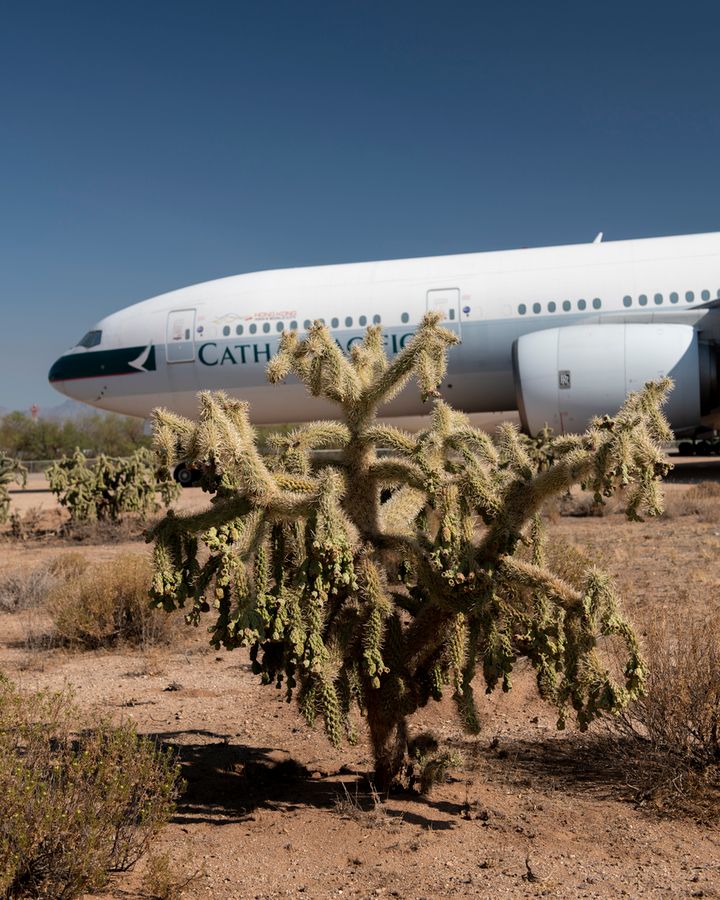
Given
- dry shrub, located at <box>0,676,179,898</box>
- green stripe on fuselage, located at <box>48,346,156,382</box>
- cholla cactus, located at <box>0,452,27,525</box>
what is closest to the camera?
dry shrub, located at <box>0,676,179,898</box>

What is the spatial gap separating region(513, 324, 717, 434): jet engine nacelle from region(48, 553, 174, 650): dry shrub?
481 inches

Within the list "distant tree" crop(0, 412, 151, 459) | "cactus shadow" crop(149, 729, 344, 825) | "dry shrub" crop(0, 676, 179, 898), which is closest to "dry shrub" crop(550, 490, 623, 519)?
"cactus shadow" crop(149, 729, 344, 825)

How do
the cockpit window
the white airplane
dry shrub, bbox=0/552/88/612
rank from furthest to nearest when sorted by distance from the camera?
1. the cockpit window
2. the white airplane
3. dry shrub, bbox=0/552/88/612

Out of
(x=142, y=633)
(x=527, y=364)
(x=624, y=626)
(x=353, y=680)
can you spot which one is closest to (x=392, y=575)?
(x=353, y=680)

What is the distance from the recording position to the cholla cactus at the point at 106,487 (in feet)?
50.4

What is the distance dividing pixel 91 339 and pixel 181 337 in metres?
3.10

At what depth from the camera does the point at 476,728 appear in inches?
159

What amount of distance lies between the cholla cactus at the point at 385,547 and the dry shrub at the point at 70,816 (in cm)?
71

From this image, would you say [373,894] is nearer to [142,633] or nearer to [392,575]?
[392,575]

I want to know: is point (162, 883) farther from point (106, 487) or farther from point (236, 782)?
point (106, 487)

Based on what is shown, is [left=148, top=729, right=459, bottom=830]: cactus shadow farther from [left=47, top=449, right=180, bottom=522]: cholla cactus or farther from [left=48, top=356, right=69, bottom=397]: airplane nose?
[left=48, top=356, right=69, bottom=397]: airplane nose

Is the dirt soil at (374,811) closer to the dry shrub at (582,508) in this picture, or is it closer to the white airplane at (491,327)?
the dry shrub at (582,508)

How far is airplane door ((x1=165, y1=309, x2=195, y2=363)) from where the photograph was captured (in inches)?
813

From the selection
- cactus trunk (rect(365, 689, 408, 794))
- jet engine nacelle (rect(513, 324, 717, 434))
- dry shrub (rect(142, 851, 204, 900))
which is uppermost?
jet engine nacelle (rect(513, 324, 717, 434))
